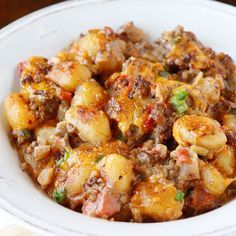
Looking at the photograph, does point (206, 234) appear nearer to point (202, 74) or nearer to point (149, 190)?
point (149, 190)

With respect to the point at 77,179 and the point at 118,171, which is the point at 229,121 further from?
the point at 77,179

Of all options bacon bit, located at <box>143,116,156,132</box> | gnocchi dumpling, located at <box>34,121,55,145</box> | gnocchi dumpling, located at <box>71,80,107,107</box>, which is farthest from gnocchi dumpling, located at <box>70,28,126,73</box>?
bacon bit, located at <box>143,116,156,132</box>

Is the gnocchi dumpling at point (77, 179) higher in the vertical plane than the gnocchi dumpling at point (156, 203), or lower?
lower

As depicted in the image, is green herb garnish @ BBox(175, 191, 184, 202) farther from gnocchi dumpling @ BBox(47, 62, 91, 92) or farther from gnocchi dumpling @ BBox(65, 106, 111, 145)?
gnocchi dumpling @ BBox(47, 62, 91, 92)

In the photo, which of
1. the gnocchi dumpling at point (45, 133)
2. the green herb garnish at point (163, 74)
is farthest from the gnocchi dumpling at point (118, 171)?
the green herb garnish at point (163, 74)

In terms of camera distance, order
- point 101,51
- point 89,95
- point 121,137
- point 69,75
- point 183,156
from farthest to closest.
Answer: point 101,51, point 69,75, point 89,95, point 121,137, point 183,156

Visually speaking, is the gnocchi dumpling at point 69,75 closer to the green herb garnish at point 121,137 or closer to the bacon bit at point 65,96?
the bacon bit at point 65,96

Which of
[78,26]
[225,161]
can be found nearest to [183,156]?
[225,161]
